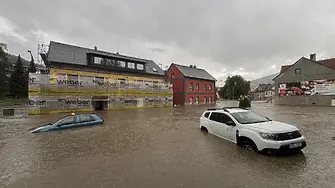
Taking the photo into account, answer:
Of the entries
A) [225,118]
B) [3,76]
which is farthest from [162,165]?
[3,76]

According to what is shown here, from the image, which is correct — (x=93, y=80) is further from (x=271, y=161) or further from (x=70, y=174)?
(x=271, y=161)

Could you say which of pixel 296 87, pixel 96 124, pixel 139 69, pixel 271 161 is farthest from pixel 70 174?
pixel 296 87

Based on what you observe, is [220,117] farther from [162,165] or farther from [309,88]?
[309,88]

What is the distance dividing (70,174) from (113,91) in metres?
25.9

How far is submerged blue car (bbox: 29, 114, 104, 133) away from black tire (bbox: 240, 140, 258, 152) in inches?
412

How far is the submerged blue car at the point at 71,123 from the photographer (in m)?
11.3

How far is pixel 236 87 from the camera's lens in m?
73.8

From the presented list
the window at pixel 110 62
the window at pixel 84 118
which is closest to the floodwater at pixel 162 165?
the window at pixel 84 118

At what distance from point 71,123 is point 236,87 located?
70.9 meters

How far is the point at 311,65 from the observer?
112 feet

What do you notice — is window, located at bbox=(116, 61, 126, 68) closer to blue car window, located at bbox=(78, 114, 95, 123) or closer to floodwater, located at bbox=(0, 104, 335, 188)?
blue car window, located at bbox=(78, 114, 95, 123)

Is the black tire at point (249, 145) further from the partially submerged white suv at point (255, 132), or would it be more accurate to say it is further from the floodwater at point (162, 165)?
the floodwater at point (162, 165)

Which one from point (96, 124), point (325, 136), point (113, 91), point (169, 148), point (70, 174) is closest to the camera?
point (70, 174)

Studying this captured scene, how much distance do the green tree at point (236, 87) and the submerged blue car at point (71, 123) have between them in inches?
2674
